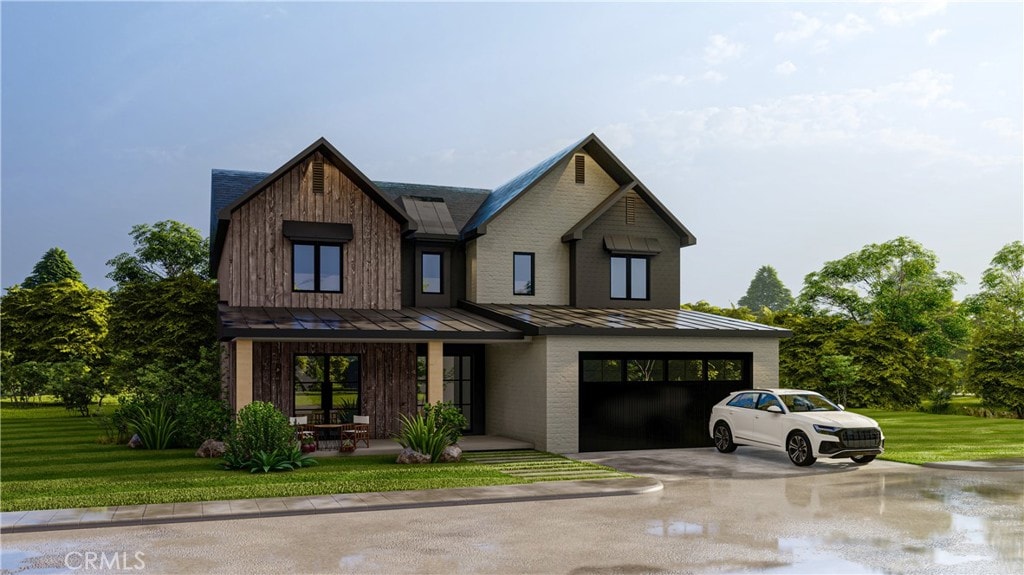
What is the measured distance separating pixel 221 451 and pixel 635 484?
9.38m

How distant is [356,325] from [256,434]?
13.0 feet

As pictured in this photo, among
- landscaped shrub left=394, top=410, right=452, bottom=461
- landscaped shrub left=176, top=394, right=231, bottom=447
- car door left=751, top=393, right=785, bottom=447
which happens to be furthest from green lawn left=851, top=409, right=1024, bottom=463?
landscaped shrub left=176, top=394, right=231, bottom=447

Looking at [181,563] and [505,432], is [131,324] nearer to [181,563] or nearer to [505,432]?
[505,432]

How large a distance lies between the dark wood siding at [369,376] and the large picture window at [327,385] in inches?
6.6

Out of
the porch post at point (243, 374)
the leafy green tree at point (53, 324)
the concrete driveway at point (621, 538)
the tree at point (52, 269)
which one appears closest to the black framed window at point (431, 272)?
the porch post at point (243, 374)

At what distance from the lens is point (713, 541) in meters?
10.9

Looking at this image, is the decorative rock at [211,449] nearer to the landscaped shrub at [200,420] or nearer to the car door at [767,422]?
the landscaped shrub at [200,420]

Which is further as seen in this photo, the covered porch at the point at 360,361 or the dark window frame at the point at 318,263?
the dark window frame at the point at 318,263

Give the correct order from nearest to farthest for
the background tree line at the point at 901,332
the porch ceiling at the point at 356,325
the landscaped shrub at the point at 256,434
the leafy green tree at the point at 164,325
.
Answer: the landscaped shrub at the point at 256,434 < the porch ceiling at the point at 356,325 < the leafy green tree at the point at 164,325 < the background tree line at the point at 901,332

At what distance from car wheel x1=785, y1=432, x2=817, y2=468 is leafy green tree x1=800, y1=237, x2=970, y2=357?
103 ft

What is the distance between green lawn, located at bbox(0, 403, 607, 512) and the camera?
1365 centimetres

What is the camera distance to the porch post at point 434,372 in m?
20.1

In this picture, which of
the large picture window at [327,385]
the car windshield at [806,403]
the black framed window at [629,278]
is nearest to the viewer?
the car windshield at [806,403]

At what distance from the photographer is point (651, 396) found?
21.9 m
